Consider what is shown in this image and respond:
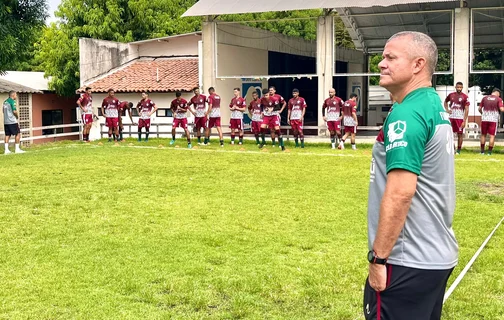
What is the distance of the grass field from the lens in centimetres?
562

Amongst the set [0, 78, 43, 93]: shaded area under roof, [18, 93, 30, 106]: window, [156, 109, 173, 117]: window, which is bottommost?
[156, 109, 173, 117]: window

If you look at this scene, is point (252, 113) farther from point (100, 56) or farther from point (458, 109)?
point (100, 56)

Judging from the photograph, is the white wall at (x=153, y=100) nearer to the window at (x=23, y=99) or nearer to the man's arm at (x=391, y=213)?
the window at (x=23, y=99)

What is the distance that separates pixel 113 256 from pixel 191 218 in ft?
7.63

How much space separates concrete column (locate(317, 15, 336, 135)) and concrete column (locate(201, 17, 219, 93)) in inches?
175

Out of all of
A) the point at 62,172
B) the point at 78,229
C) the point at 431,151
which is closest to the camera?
the point at 431,151

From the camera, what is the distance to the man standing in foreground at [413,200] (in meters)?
3.04

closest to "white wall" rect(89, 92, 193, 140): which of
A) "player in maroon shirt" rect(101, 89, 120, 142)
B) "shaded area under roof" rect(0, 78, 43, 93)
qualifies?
"shaded area under roof" rect(0, 78, 43, 93)

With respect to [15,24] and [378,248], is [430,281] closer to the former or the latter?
[378,248]

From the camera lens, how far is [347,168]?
15523 millimetres

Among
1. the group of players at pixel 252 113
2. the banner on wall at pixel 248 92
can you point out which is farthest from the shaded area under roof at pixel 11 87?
the banner on wall at pixel 248 92

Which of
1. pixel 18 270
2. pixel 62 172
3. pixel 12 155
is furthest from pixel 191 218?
pixel 12 155

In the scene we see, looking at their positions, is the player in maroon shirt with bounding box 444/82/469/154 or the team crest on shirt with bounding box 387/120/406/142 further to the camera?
the player in maroon shirt with bounding box 444/82/469/154

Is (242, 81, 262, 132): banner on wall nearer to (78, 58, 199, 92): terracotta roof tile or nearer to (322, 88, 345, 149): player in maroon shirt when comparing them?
(78, 58, 199, 92): terracotta roof tile
